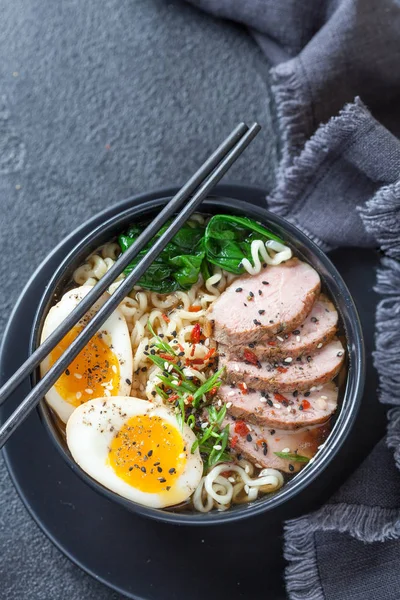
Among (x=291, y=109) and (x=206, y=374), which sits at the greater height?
(x=291, y=109)

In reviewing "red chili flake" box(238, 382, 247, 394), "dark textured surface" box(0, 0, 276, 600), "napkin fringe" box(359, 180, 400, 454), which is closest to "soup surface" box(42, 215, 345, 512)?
"red chili flake" box(238, 382, 247, 394)

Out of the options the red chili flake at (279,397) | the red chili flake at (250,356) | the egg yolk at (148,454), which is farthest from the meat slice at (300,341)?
the egg yolk at (148,454)

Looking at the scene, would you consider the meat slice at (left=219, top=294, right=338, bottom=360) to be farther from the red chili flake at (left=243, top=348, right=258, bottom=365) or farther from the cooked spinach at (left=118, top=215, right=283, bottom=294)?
the cooked spinach at (left=118, top=215, right=283, bottom=294)

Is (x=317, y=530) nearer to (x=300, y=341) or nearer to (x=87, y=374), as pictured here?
(x=300, y=341)

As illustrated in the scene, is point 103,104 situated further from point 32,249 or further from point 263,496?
point 263,496

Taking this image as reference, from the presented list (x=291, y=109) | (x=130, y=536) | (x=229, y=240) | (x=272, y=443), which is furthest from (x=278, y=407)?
(x=291, y=109)

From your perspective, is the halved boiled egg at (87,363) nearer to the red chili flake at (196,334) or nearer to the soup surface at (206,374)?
the soup surface at (206,374)

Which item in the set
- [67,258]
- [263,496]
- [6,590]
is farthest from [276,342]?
[6,590]
